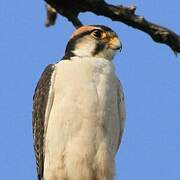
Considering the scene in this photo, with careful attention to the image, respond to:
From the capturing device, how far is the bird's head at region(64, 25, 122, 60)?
18.5 feet

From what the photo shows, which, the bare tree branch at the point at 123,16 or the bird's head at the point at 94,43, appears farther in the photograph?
the bird's head at the point at 94,43

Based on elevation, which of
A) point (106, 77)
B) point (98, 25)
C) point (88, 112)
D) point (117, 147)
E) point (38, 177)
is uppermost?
point (98, 25)

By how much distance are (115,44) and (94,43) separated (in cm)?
26

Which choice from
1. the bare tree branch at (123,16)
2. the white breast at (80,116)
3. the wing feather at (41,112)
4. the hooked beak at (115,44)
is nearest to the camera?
the bare tree branch at (123,16)

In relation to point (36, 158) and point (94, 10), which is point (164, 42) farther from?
point (36, 158)

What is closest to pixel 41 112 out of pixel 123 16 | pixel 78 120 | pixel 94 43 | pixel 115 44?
pixel 78 120

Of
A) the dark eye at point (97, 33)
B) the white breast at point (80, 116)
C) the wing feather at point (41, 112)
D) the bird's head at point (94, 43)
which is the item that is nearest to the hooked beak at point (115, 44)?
the bird's head at point (94, 43)

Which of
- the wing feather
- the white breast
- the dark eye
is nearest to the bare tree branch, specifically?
the white breast

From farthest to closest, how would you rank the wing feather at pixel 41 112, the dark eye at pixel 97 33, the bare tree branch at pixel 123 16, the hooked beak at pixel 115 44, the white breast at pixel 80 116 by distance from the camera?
the dark eye at pixel 97 33, the hooked beak at pixel 115 44, the wing feather at pixel 41 112, the white breast at pixel 80 116, the bare tree branch at pixel 123 16

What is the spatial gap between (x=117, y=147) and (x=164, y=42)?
255 cm

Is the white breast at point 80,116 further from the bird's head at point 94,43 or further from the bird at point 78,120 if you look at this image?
the bird's head at point 94,43

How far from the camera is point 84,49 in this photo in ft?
18.7

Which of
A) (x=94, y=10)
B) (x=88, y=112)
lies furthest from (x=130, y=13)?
(x=88, y=112)

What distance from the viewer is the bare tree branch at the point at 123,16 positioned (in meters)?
2.92
